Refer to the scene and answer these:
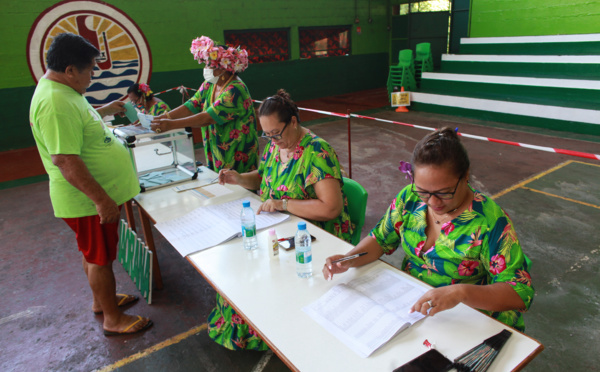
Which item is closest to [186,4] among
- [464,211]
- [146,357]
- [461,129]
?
[461,129]

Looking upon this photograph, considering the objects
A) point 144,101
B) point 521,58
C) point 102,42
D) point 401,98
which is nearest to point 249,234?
point 144,101

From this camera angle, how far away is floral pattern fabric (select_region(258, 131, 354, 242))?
203 centimetres

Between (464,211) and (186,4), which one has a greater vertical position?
(186,4)

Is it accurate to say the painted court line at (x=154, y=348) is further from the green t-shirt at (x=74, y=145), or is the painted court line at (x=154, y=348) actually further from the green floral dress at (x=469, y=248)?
the green floral dress at (x=469, y=248)

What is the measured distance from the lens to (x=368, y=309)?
1.35m

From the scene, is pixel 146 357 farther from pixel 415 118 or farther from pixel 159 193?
pixel 415 118

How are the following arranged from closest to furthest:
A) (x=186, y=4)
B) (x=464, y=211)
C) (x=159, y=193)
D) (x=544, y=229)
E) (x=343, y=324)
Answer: (x=343, y=324), (x=464, y=211), (x=159, y=193), (x=544, y=229), (x=186, y=4)

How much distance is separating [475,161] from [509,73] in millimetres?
3899

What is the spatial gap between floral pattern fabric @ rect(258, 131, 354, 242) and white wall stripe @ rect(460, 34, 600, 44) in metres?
7.68

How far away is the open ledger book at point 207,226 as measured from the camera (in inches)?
74.3

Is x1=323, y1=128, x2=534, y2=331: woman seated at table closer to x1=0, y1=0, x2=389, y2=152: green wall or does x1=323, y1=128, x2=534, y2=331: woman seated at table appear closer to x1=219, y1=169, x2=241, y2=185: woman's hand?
x1=219, y1=169, x2=241, y2=185: woman's hand

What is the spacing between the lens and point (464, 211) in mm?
1406

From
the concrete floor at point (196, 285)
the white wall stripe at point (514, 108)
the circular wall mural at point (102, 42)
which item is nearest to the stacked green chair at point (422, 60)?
the white wall stripe at point (514, 108)

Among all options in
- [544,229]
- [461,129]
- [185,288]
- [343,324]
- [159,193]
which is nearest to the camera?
[343,324]
